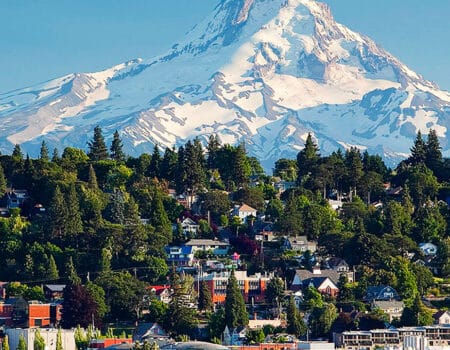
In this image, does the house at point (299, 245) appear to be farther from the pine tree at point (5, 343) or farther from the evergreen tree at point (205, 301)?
the pine tree at point (5, 343)

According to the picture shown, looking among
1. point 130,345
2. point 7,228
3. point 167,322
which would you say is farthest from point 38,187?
point 130,345

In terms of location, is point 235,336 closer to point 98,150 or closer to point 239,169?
point 239,169

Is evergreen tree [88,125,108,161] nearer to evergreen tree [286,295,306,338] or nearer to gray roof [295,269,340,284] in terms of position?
gray roof [295,269,340,284]

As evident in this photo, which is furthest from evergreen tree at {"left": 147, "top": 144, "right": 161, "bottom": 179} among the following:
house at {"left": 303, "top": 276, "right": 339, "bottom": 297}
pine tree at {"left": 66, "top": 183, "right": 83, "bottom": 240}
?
house at {"left": 303, "top": 276, "right": 339, "bottom": 297}

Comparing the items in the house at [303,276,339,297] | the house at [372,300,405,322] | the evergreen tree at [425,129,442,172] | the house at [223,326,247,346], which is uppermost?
the evergreen tree at [425,129,442,172]

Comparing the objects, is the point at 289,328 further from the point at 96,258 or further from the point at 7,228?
the point at 7,228

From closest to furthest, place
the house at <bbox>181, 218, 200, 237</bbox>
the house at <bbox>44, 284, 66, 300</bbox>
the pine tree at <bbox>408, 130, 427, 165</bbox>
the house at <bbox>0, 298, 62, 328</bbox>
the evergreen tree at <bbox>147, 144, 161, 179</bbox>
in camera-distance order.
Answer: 1. the house at <bbox>0, 298, 62, 328</bbox>
2. the house at <bbox>44, 284, 66, 300</bbox>
3. the house at <bbox>181, 218, 200, 237</bbox>
4. the evergreen tree at <bbox>147, 144, 161, 179</bbox>
5. the pine tree at <bbox>408, 130, 427, 165</bbox>

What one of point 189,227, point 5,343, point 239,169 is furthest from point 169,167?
point 5,343
